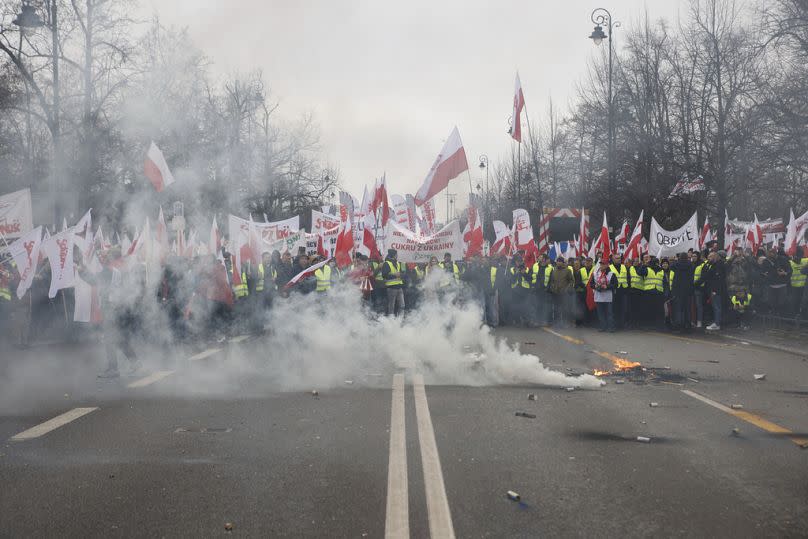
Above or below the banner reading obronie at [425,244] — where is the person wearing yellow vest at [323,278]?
below

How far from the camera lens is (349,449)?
6434 mm

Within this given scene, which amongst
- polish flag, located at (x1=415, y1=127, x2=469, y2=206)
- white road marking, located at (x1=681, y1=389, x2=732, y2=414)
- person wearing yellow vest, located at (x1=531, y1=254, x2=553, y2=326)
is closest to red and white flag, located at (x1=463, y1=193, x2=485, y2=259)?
person wearing yellow vest, located at (x1=531, y1=254, x2=553, y2=326)

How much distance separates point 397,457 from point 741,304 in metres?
14.7

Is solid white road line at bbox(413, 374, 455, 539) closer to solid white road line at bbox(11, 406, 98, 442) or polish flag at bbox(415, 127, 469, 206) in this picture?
solid white road line at bbox(11, 406, 98, 442)

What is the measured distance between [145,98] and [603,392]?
15.8 metres

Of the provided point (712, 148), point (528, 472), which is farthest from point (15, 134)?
point (528, 472)

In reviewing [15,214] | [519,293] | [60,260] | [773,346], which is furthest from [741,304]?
[15,214]

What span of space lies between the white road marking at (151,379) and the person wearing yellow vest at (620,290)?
11.4 m

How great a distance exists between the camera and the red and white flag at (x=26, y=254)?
13.1 meters

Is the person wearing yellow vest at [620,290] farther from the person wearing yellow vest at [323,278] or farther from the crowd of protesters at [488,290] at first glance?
the person wearing yellow vest at [323,278]

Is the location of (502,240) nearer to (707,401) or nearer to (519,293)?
(519,293)

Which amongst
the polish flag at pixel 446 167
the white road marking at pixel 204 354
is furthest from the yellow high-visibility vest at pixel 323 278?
the polish flag at pixel 446 167

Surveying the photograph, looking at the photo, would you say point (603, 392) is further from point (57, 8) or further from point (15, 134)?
point (15, 134)

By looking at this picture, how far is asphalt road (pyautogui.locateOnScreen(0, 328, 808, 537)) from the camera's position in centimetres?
459
